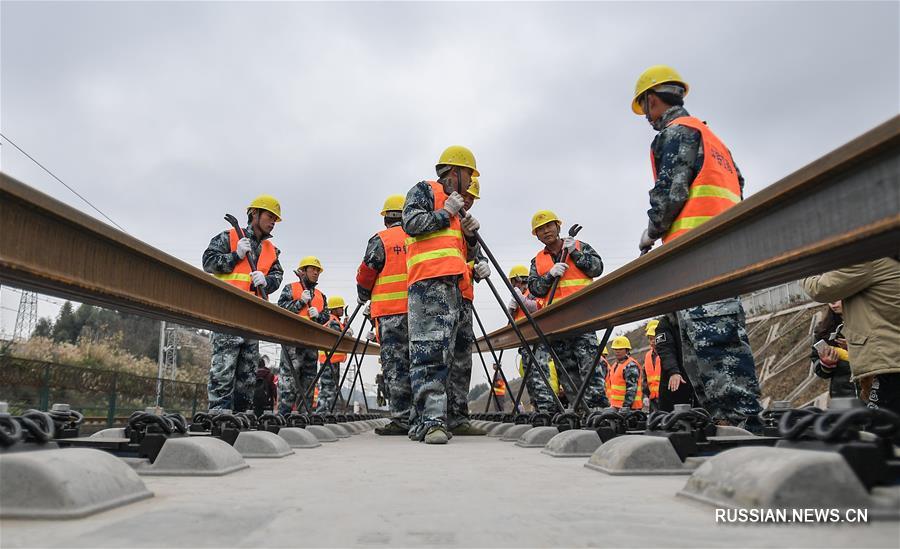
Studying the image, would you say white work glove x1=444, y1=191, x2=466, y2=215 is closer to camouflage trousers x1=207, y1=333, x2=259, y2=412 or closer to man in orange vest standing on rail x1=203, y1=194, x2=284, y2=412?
man in orange vest standing on rail x1=203, y1=194, x2=284, y2=412

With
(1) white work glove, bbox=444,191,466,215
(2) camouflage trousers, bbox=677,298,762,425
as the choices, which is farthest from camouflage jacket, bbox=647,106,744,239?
(1) white work glove, bbox=444,191,466,215

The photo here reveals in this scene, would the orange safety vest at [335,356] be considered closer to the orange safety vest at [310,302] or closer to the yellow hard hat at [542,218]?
the orange safety vest at [310,302]

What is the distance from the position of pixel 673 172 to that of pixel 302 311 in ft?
27.4

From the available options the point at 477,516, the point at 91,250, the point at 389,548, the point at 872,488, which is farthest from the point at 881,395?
the point at 91,250

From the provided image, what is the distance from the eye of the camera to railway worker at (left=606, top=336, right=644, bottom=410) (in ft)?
42.3

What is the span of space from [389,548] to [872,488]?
3.53 feet

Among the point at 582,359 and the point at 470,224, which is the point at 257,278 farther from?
the point at 582,359

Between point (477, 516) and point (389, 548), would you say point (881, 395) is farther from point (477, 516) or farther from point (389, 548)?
point (389, 548)

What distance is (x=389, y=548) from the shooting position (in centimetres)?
121

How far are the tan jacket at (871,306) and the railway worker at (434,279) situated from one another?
2.63 metres

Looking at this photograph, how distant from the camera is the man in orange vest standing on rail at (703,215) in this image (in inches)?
149

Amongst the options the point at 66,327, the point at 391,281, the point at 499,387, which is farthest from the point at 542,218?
the point at 66,327

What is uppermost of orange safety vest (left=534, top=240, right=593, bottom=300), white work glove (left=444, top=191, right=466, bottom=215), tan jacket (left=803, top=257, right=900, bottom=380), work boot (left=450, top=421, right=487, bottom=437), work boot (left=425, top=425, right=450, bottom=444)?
white work glove (left=444, top=191, right=466, bottom=215)

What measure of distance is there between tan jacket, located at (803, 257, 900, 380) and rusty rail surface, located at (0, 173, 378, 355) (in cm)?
358
